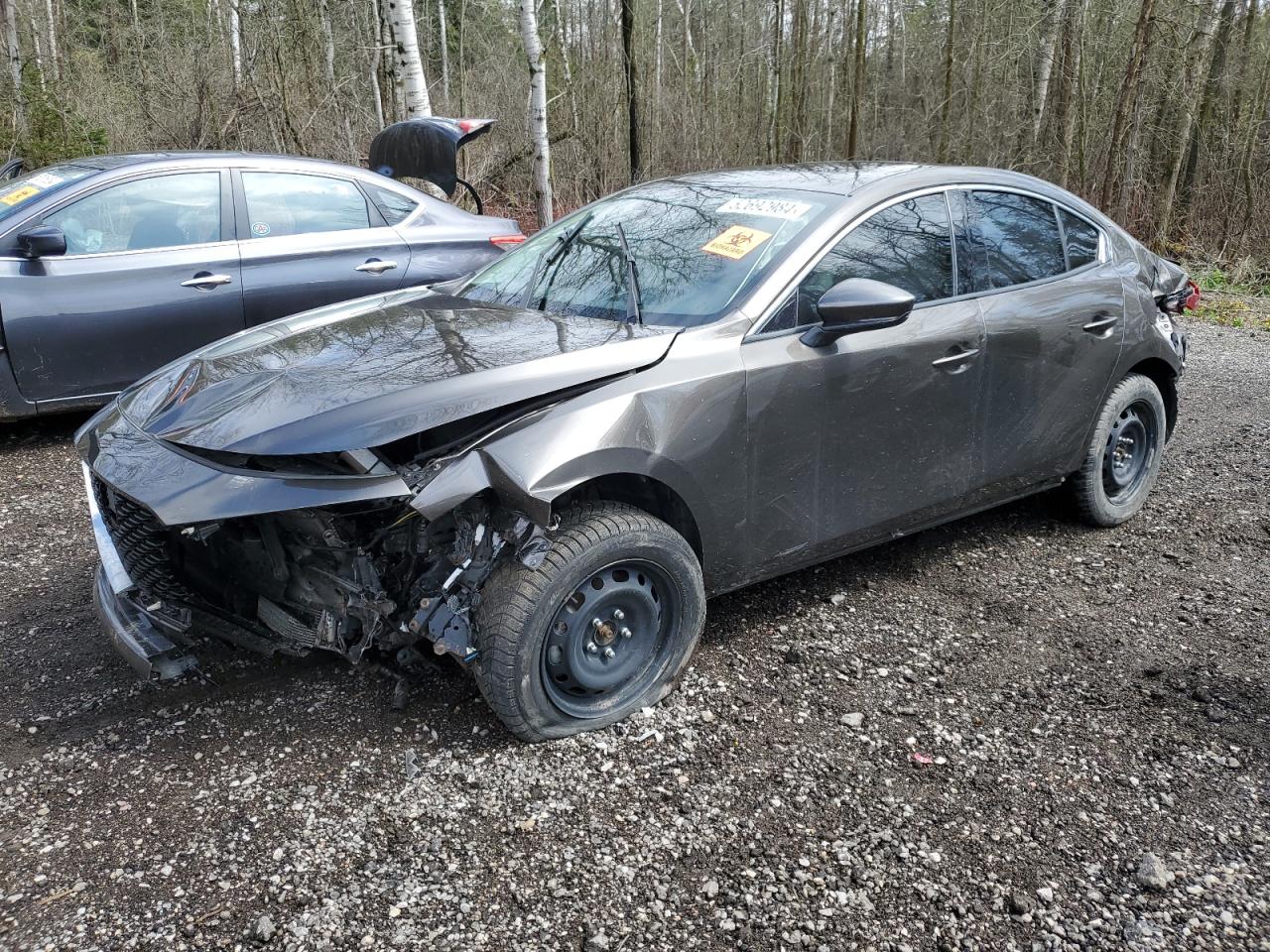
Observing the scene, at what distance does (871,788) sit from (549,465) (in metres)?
1.32

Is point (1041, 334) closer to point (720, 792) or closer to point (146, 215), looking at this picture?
point (720, 792)

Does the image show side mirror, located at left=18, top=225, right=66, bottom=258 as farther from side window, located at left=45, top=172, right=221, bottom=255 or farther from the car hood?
the car hood

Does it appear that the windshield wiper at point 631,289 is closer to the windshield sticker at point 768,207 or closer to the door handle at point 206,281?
the windshield sticker at point 768,207

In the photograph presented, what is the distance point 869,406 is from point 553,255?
1.44 metres

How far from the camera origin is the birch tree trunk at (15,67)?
Answer: 12758mm

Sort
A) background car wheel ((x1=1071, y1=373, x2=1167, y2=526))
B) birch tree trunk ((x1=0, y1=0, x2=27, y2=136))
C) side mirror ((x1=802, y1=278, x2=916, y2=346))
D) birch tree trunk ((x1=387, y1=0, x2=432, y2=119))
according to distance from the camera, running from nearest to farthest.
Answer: side mirror ((x1=802, y1=278, x2=916, y2=346))
background car wheel ((x1=1071, y1=373, x2=1167, y2=526))
birch tree trunk ((x1=387, y1=0, x2=432, y2=119))
birch tree trunk ((x1=0, y1=0, x2=27, y2=136))

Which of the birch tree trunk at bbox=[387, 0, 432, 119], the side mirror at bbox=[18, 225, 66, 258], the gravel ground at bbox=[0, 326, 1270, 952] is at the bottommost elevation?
the gravel ground at bbox=[0, 326, 1270, 952]

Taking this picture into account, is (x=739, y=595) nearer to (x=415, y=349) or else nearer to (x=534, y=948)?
(x=415, y=349)

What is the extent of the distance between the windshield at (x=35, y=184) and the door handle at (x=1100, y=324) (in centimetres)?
539

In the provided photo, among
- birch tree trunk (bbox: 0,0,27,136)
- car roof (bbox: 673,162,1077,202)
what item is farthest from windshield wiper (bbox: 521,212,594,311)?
birch tree trunk (bbox: 0,0,27,136)

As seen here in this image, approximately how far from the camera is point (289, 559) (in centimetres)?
292

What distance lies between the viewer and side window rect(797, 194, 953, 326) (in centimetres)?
338

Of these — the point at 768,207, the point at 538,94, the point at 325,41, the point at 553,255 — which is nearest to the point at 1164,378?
the point at 768,207

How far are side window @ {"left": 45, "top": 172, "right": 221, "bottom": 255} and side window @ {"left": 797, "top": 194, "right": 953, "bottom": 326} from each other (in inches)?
158
